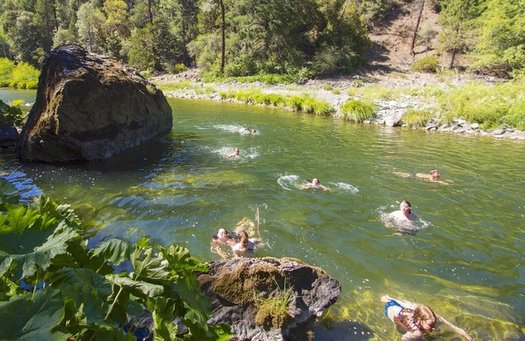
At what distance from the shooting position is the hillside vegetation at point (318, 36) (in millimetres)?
34938

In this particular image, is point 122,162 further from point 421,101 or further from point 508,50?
point 508,50

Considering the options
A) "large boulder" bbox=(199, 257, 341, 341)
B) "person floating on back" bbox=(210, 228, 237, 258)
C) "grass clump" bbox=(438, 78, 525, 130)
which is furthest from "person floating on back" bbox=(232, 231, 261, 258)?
"grass clump" bbox=(438, 78, 525, 130)

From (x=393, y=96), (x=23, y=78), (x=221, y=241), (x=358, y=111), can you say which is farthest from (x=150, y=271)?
(x=23, y=78)

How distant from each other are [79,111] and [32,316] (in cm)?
1154

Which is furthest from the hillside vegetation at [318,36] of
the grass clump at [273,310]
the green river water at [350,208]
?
the grass clump at [273,310]

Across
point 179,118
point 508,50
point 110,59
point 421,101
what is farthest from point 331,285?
point 508,50

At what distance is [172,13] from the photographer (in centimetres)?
5619

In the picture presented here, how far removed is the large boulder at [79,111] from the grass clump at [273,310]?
9.77 m

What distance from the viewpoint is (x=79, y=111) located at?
12.1 meters

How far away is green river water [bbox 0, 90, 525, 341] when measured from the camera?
599 cm

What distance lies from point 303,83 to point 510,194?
95.5 ft

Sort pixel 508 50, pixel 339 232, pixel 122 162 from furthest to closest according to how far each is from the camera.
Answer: pixel 508 50 < pixel 122 162 < pixel 339 232

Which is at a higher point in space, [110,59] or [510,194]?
[110,59]

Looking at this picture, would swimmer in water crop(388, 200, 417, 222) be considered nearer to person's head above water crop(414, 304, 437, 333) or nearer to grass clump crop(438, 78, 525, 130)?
person's head above water crop(414, 304, 437, 333)
